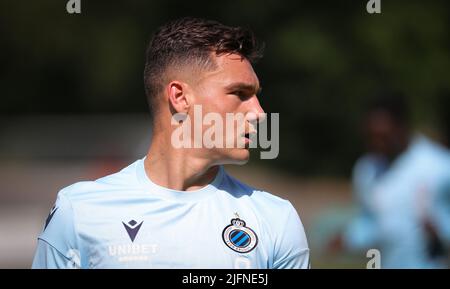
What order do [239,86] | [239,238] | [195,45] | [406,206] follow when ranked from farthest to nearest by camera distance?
[406,206] < [195,45] < [239,86] < [239,238]

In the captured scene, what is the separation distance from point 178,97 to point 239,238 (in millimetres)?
784

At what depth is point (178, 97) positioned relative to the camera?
13.7 ft

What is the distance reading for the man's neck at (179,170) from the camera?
13.5 ft

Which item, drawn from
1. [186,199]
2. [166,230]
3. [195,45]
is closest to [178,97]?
[195,45]

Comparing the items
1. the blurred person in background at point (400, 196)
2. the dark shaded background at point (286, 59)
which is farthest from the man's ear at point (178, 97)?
the dark shaded background at point (286, 59)

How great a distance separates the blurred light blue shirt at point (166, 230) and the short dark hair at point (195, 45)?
0.61 meters

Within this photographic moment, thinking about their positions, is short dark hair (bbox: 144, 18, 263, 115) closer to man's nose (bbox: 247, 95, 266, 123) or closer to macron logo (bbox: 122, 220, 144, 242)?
man's nose (bbox: 247, 95, 266, 123)

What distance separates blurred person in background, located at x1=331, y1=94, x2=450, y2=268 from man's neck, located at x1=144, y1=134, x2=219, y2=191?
385 cm

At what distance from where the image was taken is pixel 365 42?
23.6m

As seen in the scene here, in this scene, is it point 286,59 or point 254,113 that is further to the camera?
point 286,59

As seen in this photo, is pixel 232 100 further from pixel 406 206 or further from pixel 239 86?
pixel 406 206

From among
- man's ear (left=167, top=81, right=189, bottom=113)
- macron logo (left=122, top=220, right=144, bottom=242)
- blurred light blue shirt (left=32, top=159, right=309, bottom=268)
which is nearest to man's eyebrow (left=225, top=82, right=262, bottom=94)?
man's ear (left=167, top=81, right=189, bottom=113)

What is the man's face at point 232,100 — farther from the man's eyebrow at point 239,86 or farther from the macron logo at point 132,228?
the macron logo at point 132,228

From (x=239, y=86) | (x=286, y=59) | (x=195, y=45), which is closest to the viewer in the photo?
(x=239, y=86)
